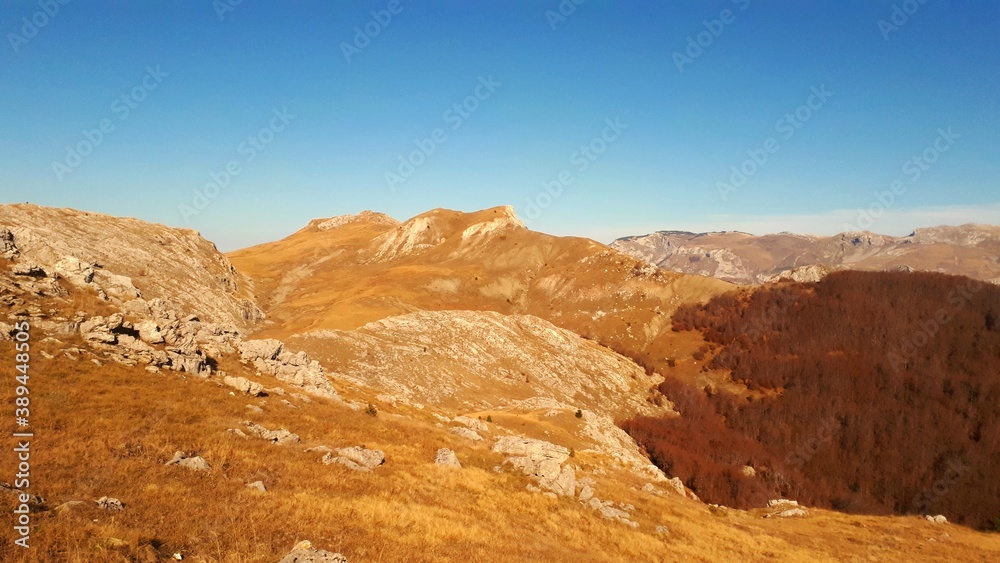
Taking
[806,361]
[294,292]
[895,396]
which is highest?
[294,292]

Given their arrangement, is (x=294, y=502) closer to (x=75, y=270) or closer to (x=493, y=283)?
(x=75, y=270)

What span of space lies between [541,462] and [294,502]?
1767cm

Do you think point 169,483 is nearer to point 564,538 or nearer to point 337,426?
point 337,426

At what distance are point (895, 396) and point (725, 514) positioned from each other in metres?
88.6

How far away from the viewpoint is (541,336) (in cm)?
8881

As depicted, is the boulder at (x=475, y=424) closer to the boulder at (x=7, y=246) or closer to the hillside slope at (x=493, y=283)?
the boulder at (x=7, y=246)

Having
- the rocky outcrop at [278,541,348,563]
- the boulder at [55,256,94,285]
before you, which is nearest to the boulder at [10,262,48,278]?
the boulder at [55,256,94,285]

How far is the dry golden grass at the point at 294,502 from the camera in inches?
526

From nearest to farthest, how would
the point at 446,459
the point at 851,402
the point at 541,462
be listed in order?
1. the point at 446,459
2. the point at 541,462
3. the point at 851,402

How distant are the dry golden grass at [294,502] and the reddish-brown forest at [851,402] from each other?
1412 inches

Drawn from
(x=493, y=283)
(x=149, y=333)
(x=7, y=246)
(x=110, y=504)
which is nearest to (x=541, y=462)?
(x=110, y=504)

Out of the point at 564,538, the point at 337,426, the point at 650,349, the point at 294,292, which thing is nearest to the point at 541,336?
the point at 650,349

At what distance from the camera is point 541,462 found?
3053 centimetres

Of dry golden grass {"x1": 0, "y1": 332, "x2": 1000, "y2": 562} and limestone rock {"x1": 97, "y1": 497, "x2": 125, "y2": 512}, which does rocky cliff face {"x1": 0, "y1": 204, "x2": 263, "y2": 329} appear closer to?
dry golden grass {"x1": 0, "y1": 332, "x2": 1000, "y2": 562}
